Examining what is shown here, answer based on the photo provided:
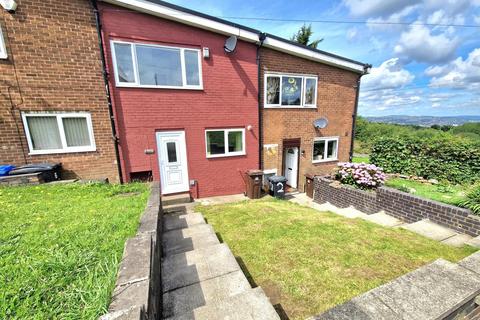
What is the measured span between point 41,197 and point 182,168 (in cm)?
355

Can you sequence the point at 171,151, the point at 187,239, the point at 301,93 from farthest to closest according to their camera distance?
the point at 301,93
the point at 171,151
the point at 187,239

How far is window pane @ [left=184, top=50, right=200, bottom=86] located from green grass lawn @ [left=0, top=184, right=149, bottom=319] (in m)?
4.32

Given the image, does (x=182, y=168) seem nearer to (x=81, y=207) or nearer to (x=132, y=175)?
(x=132, y=175)

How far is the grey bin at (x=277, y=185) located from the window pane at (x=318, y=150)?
258 centimetres

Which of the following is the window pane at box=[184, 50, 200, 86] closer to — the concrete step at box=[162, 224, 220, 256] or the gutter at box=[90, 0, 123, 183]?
the gutter at box=[90, 0, 123, 183]

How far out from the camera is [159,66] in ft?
19.6

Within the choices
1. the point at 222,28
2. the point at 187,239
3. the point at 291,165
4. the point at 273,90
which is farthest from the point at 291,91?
the point at 187,239

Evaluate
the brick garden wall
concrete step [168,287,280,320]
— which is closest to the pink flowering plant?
the brick garden wall

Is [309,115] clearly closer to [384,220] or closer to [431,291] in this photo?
[384,220]

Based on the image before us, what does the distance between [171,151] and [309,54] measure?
6.46 meters

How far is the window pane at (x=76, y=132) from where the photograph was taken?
5352 mm

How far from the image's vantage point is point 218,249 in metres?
2.73

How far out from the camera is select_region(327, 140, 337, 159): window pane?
31.6ft

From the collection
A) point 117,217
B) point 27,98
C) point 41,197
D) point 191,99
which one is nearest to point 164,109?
point 191,99
